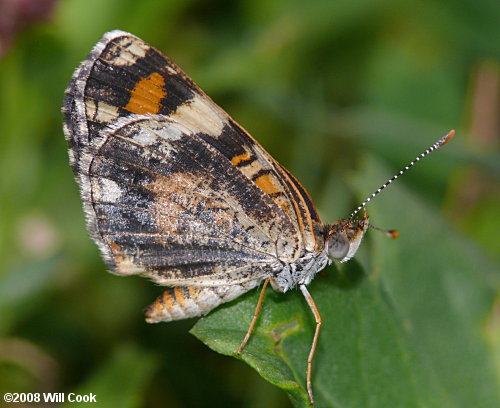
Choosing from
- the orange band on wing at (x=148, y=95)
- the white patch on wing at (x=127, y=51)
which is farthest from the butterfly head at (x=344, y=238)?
the white patch on wing at (x=127, y=51)

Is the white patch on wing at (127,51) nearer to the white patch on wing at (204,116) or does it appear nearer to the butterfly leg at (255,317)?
the white patch on wing at (204,116)

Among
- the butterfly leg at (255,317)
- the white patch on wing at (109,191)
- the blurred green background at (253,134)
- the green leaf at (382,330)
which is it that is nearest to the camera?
the butterfly leg at (255,317)

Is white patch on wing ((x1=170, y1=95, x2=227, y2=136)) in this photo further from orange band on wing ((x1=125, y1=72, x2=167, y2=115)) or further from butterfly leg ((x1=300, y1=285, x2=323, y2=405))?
butterfly leg ((x1=300, y1=285, x2=323, y2=405))

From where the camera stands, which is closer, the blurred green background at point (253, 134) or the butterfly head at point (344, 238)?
the butterfly head at point (344, 238)

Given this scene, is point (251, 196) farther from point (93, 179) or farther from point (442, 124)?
point (442, 124)

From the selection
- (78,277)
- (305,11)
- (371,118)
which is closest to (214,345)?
(78,277)

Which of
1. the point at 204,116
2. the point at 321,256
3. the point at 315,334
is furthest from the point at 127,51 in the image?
the point at 315,334

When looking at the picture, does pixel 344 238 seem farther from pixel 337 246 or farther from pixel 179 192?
pixel 179 192
